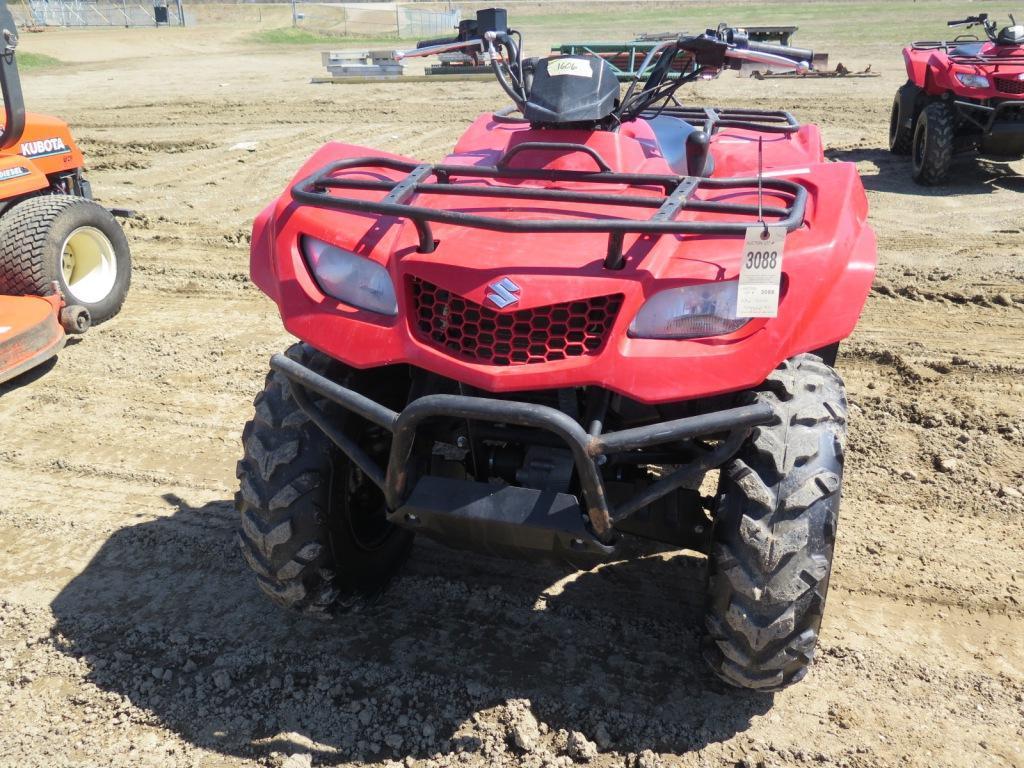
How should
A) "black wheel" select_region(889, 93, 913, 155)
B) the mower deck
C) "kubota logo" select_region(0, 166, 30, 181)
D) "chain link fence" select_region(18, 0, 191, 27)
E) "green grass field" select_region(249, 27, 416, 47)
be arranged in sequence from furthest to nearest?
"chain link fence" select_region(18, 0, 191, 27), "green grass field" select_region(249, 27, 416, 47), "black wheel" select_region(889, 93, 913, 155), "kubota logo" select_region(0, 166, 30, 181), the mower deck

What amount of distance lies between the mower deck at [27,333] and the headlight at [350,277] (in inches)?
113

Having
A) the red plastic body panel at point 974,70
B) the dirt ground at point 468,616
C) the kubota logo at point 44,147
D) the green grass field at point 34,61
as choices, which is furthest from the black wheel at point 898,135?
the green grass field at point 34,61

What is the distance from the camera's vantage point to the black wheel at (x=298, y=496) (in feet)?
9.12

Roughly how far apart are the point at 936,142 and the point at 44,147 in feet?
24.1

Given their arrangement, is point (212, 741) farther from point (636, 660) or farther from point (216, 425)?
point (216, 425)

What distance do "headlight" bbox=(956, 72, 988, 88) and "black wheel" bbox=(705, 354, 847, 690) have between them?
25.0 feet

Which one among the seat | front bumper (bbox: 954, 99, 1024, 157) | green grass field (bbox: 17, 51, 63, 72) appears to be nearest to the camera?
the seat

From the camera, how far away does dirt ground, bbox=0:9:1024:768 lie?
2.76 m

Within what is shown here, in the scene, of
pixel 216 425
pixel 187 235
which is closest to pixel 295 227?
pixel 216 425

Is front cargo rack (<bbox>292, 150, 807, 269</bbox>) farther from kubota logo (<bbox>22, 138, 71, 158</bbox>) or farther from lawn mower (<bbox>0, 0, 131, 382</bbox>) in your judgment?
kubota logo (<bbox>22, 138, 71, 158</bbox>)

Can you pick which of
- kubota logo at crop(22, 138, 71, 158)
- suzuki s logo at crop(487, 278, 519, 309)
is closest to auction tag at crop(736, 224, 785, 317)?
suzuki s logo at crop(487, 278, 519, 309)

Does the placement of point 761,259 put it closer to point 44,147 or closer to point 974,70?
point 44,147

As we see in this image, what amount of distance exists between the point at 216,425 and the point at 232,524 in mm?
981

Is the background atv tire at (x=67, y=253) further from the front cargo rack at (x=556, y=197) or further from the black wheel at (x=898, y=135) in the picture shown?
the black wheel at (x=898, y=135)
